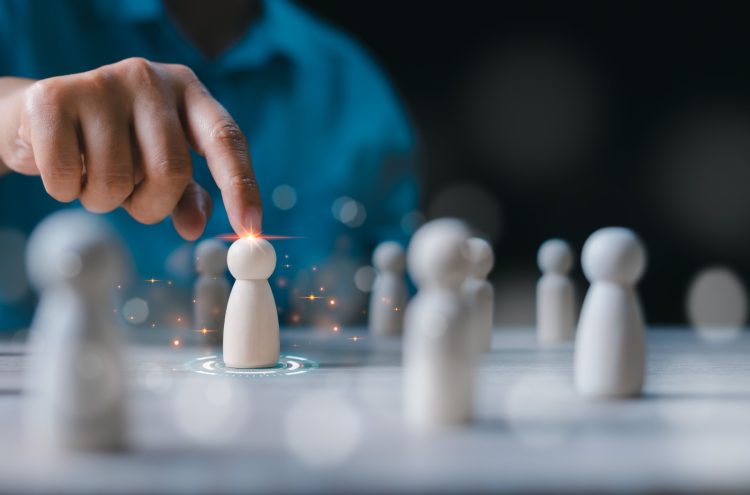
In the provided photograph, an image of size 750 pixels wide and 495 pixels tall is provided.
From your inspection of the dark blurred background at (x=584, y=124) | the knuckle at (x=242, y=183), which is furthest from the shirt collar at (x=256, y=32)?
the knuckle at (x=242, y=183)

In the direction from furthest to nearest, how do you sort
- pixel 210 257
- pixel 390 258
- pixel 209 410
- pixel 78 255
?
pixel 390 258
pixel 210 257
pixel 209 410
pixel 78 255

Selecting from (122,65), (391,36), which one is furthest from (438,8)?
(122,65)

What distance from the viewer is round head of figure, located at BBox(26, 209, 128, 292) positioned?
47 centimetres

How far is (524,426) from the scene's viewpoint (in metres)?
0.58

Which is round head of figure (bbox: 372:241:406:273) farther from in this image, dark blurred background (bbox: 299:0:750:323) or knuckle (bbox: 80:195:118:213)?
dark blurred background (bbox: 299:0:750:323)

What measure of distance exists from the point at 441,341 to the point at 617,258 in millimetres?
240

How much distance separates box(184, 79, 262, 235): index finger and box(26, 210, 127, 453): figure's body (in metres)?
0.50

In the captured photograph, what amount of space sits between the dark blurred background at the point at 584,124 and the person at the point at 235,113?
172 mm

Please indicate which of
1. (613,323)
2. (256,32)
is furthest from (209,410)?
(256,32)

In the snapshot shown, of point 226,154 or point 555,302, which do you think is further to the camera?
point 555,302

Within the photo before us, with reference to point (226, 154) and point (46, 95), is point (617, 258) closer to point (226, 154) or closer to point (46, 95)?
point (226, 154)

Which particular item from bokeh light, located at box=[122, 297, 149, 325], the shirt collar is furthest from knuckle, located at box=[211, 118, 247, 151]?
the shirt collar

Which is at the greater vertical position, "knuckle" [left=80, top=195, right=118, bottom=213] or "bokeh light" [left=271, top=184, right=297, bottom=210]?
"bokeh light" [left=271, top=184, right=297, bottom=210]

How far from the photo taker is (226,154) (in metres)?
1.03
